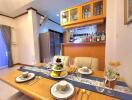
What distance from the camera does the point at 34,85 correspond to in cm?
94

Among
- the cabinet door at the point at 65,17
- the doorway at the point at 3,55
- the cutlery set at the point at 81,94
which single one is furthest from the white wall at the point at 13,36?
the cutlery set at the point at 81,94

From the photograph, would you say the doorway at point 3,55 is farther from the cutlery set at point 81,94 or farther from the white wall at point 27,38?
the cutlery set at point 81,94

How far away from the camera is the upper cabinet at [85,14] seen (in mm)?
2510

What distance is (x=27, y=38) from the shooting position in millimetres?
4363

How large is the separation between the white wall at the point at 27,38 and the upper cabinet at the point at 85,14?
1622mm

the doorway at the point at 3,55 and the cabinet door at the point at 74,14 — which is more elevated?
the cabinet door at the point at 74,14

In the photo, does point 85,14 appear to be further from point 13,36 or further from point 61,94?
point 13,36

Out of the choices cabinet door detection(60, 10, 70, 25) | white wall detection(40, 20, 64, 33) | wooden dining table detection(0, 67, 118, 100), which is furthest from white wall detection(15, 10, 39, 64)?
wooden dining table detection(0, 67, 118, 100)

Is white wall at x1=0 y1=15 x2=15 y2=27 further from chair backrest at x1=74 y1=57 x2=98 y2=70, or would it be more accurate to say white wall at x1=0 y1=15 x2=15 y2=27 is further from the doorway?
chair backrest at x1=74 y1=57 x2=98 y2=70

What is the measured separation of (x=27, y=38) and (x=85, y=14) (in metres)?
2.96

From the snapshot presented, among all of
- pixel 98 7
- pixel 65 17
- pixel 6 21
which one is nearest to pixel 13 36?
pixel 6 21

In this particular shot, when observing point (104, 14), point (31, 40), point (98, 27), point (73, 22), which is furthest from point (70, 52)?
point (31, 40)

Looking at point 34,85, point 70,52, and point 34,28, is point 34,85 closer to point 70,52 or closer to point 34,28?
point 70,52

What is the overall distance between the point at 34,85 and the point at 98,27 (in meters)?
2.58
